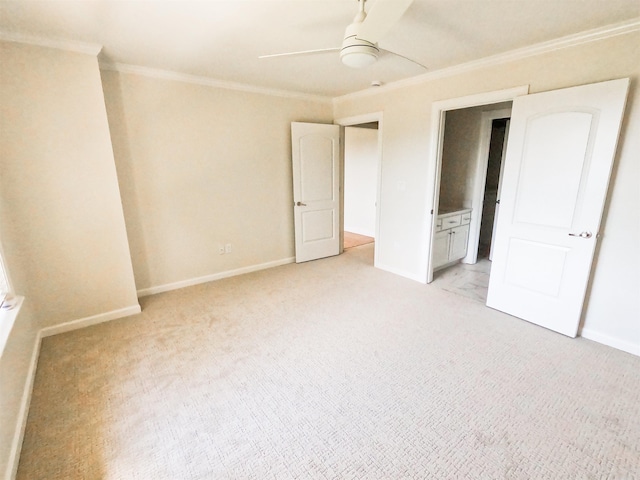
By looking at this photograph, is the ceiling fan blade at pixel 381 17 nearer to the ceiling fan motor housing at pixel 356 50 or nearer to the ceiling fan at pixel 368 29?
the ceiling fan at pixel 368 29

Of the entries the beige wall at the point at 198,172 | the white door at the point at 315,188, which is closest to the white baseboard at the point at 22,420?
the beige wall at the point at 198,172

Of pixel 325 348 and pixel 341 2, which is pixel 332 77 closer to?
pixel 341 2

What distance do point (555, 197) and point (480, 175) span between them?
1807 millimetres

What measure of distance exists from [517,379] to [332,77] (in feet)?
10.9

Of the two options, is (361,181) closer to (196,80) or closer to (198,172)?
(198,172)

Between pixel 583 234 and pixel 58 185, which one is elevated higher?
pixel 58 185

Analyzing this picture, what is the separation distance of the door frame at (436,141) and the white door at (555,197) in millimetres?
253

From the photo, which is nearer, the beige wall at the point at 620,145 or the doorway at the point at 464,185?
the beige wall at the point at 620,145

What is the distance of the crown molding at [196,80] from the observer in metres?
2.93

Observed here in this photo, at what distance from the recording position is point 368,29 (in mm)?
1557

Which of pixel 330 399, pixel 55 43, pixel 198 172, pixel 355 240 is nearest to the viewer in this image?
pixel 330 399

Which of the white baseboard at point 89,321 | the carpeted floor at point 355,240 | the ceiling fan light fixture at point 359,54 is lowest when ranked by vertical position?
the carpeted floor at point 355,240

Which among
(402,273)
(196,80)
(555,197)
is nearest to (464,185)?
(402,273)

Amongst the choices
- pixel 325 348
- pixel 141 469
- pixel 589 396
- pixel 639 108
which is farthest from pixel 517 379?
pixel 141 469
